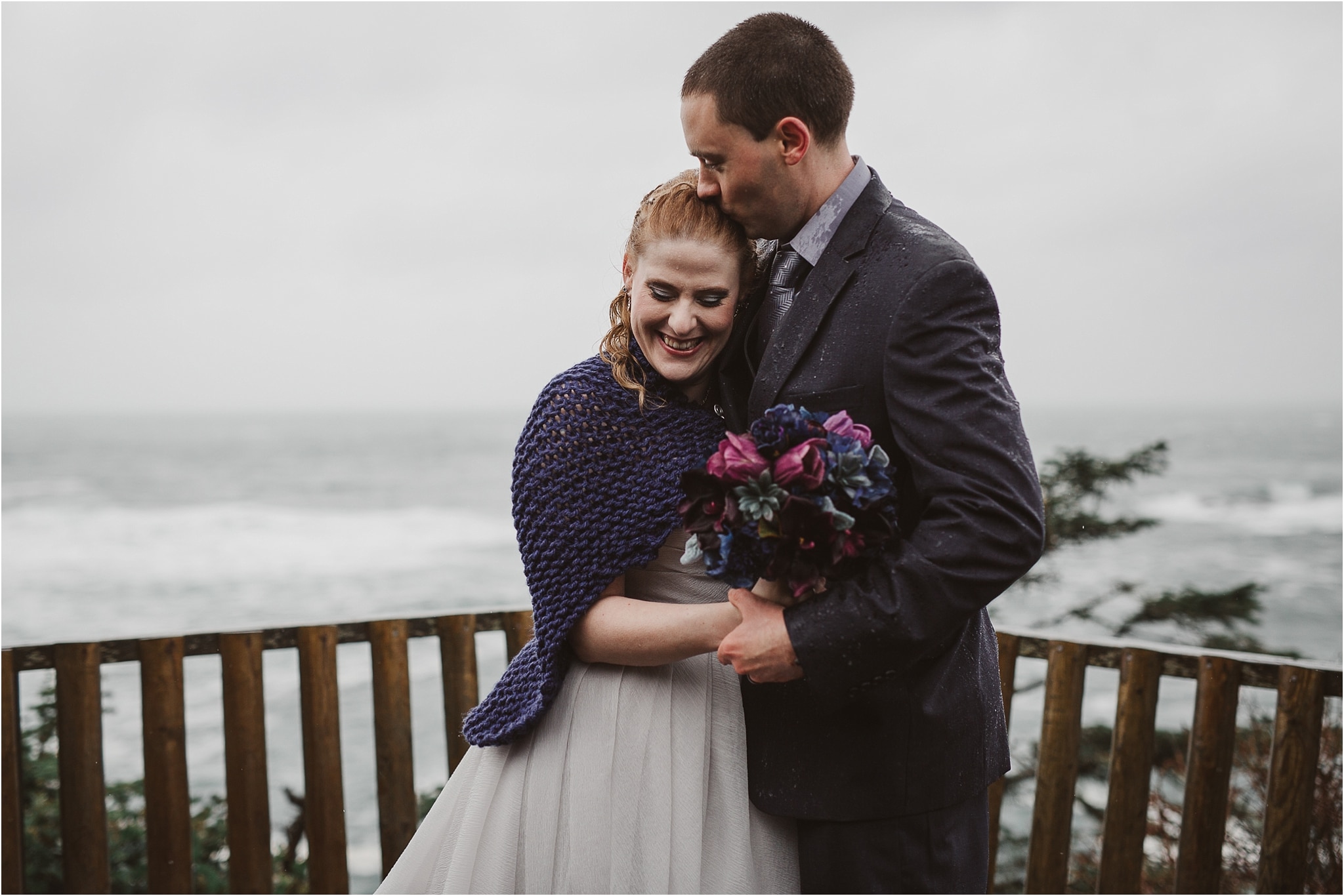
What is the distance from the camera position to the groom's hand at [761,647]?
148 cm

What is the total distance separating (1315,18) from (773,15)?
10.6m

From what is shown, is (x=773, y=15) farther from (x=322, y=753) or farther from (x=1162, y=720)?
(x=1162, y=720)

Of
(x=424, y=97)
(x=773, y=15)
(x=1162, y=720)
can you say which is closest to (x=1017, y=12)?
(x=1162, y=720)

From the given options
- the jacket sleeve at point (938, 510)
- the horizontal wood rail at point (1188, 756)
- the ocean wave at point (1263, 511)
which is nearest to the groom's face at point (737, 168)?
the jacket sleeve at point (938, 510)

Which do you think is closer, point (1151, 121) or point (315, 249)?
point (1151, 121)

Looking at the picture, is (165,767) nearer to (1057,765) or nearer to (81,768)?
(81,768)

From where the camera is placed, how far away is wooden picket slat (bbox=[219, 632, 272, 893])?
311 cm

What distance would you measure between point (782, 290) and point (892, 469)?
482mm

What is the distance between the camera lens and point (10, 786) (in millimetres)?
3115

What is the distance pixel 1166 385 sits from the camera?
2445 centimetres

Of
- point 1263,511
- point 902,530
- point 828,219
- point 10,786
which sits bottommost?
point 1263,511

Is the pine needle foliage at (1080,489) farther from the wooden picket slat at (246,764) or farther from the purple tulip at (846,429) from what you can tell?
the purple tulip at (846,429)

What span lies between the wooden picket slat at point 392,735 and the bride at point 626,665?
58.5 inches

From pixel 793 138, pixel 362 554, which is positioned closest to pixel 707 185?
pixel 793 138
